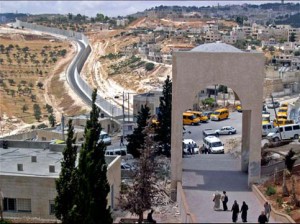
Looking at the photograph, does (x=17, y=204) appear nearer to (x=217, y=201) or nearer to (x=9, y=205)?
(x=9, y=205)

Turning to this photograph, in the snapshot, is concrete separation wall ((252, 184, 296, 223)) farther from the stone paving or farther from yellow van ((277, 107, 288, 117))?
yellow van ((277, 107, 288, 117))

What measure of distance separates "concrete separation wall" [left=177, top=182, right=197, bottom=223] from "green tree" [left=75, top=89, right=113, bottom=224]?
2.51 meters

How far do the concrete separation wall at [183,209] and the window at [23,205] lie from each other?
5767mm

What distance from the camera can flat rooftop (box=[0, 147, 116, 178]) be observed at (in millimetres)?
21375

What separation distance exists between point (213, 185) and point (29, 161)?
8022 mm

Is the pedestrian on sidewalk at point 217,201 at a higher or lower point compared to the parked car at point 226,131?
higher

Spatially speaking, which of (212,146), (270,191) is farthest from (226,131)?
(270,191)

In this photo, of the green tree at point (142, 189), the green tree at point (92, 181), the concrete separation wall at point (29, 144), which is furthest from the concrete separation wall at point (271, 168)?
the concrete separation wall at point (29, 144)

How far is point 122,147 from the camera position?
109ft

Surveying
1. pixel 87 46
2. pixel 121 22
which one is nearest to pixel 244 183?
pixel 87 46

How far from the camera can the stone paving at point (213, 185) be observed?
1830 centimetres

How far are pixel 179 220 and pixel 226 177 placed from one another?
4045 mm

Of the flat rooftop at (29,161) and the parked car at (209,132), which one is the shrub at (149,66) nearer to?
the parked car at (209,132)

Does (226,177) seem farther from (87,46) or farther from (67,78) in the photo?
(87,46)
